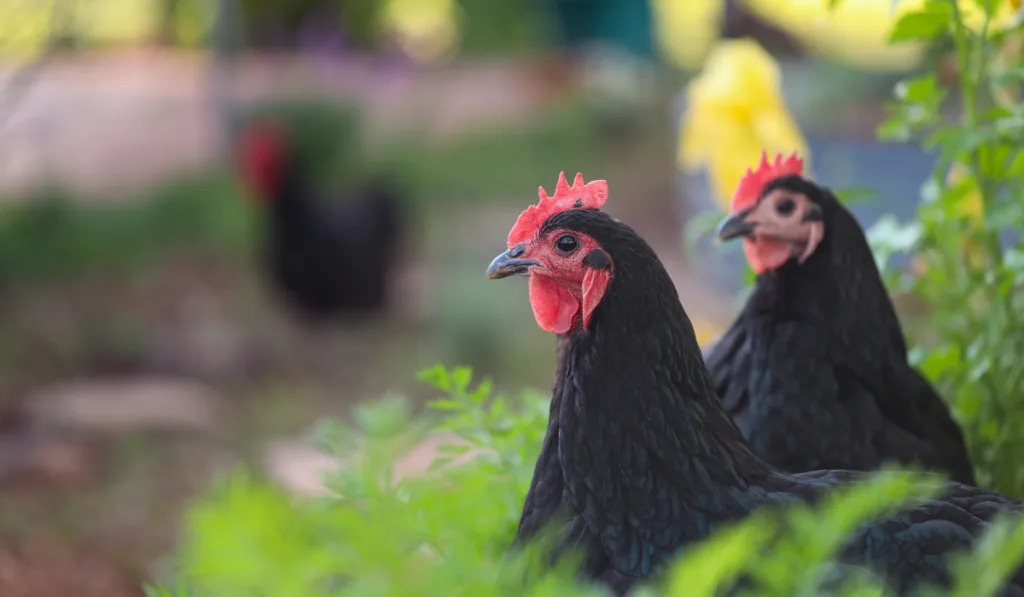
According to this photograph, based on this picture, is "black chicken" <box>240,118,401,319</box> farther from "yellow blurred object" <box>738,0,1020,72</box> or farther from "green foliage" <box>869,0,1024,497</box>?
"green foliage" <box>869,0,1024,497</box>

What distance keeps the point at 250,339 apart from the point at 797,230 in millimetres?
3726

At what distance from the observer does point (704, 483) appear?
3.75 ft

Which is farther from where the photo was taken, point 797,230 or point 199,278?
point 199,278

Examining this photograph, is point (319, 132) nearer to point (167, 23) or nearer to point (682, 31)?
point (167, 23)

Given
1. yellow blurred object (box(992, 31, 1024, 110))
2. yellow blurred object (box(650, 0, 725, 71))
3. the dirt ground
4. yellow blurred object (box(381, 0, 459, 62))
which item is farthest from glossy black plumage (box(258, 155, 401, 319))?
yellow blurred object (box(650, 0, 725, 71))

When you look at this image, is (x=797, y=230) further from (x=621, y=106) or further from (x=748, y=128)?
(x=621, y=106)

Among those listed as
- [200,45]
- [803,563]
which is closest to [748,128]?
[803,563]

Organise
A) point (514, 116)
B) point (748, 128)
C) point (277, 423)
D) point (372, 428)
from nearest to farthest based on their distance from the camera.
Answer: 1. point (372, 428)
2. point (748, 128)
3. point (277, 423)
4. point (514, 116)

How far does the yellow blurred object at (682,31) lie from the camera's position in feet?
29.0

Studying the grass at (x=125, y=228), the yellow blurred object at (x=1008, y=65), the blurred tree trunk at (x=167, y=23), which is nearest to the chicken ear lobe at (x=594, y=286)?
the yellow blurred object at (x=1008, y=65)

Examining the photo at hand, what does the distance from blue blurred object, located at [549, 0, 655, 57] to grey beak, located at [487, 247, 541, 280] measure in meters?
8.01

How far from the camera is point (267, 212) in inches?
211

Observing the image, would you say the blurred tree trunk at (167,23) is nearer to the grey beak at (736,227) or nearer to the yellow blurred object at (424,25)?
the yellow blurred object at (424,25)

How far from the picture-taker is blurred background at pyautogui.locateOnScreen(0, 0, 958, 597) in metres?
3.27
